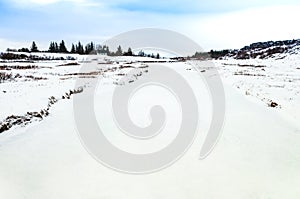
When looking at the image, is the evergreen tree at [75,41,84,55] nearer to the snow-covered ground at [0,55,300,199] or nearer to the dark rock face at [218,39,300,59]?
the dark rock face at [218,39,300,59]

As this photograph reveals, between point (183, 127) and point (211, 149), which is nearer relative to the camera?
point (211, 149)

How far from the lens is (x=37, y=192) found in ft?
20.8

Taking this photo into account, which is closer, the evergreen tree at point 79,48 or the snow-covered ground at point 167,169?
the snow-covered ground at point 167,169

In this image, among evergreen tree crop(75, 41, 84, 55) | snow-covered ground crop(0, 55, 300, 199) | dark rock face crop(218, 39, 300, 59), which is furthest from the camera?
evergreen tree crop(75, 41, 84, 55)

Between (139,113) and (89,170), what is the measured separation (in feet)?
18.2

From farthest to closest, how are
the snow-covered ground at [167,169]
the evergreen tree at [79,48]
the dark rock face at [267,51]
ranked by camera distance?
1. the evergreen tree at [79,48]
2. the dark rock face at [267,51]
3. the snow-covered ground at [167,169]

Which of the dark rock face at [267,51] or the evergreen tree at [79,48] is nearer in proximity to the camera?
the dark rock face at [267,51]

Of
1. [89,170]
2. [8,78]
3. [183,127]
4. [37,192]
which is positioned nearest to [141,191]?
[89,170]

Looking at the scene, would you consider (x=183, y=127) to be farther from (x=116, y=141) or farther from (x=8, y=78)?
(x=8, y=78)

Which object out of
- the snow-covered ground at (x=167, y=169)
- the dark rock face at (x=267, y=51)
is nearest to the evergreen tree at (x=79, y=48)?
the dark rock face at (x=267, y=51)

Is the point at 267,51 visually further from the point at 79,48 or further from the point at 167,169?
the point at 167,169

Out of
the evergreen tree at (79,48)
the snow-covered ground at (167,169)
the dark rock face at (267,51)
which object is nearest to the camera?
the snow-covered ground at (167,169)

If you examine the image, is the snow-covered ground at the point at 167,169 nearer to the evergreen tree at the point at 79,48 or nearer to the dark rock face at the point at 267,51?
the dark rock face at the point at 267,51

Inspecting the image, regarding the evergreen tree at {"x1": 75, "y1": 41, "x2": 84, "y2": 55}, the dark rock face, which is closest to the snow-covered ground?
the dark rock face
